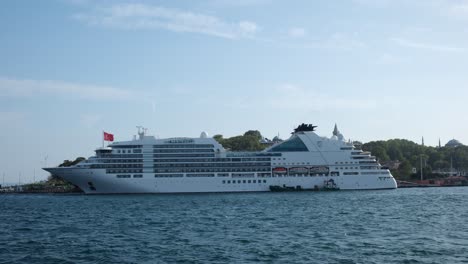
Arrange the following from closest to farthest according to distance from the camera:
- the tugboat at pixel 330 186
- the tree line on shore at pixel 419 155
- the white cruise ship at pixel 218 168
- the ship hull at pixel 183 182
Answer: the ship hull at pixel 183 182 < the white cruise ship at pixel 218 168 < the tugboat at pixel 330 186 < the tree line on shore at pixel 419 155

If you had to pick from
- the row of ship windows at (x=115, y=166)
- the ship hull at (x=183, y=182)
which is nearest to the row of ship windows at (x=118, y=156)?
the row of ship windows at (x=115, y=166)

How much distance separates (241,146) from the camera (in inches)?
6206

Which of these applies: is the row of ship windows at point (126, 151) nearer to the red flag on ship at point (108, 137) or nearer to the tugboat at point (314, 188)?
the red flag on ship at point (108, 137)

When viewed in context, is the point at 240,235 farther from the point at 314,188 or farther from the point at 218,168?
the point at 314,188

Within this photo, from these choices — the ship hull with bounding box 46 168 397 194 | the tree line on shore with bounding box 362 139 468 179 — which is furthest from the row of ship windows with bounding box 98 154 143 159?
the tree line on shore with bounding box 362 139 468 179

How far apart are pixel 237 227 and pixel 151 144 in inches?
2219

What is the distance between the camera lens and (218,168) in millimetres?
96938

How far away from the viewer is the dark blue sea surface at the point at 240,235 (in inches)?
1200

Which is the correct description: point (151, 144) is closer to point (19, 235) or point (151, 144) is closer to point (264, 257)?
point (19, 235)

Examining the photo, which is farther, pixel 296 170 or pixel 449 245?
pixel 296 170

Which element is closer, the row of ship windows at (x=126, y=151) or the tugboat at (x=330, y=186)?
the row of ship windows at (x=126, y=151)

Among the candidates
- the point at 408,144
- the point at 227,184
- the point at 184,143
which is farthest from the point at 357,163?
the point at 408,144

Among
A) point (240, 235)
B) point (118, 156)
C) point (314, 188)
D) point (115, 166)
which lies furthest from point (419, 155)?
point (240, 235)

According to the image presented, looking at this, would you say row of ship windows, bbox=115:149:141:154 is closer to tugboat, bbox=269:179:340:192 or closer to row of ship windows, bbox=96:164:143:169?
row of ship windows, bbox=96:164:143:169
